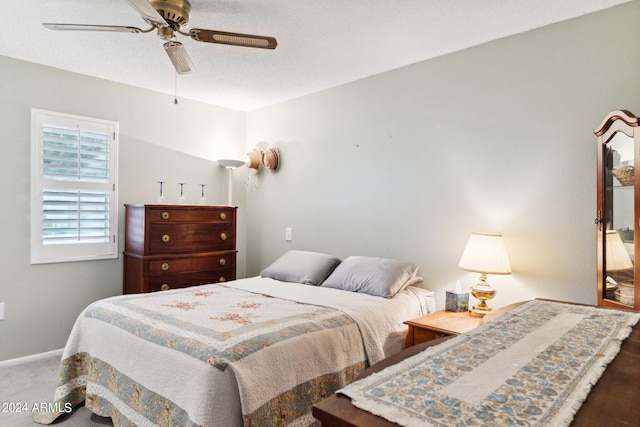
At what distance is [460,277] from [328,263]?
103 cm

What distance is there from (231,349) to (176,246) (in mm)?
2060

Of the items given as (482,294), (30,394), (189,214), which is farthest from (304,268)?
(30,394)

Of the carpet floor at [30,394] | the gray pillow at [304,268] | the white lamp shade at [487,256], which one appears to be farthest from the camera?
the gray pillow at [304,268]

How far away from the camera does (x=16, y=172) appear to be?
3.08 metres

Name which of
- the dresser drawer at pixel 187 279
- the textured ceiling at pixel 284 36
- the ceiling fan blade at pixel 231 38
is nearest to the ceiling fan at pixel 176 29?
the ceiling fan blade at pixel 231 38

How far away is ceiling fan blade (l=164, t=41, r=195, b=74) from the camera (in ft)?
7.13

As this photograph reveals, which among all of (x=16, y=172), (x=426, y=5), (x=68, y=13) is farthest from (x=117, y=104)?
(x=426, y=5)

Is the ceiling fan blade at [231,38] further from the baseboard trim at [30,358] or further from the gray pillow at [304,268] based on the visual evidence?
the baseboard trim at [30,358]

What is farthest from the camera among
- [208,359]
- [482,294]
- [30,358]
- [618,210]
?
[30,358]

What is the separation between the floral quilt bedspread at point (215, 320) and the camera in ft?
5.62

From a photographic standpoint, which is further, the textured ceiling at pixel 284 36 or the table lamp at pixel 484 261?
the table lamp at pixel 484 261

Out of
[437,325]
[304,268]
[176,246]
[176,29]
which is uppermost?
[176,29]

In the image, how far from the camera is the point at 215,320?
2.04 metres

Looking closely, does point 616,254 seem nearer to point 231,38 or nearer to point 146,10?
point 231,38
